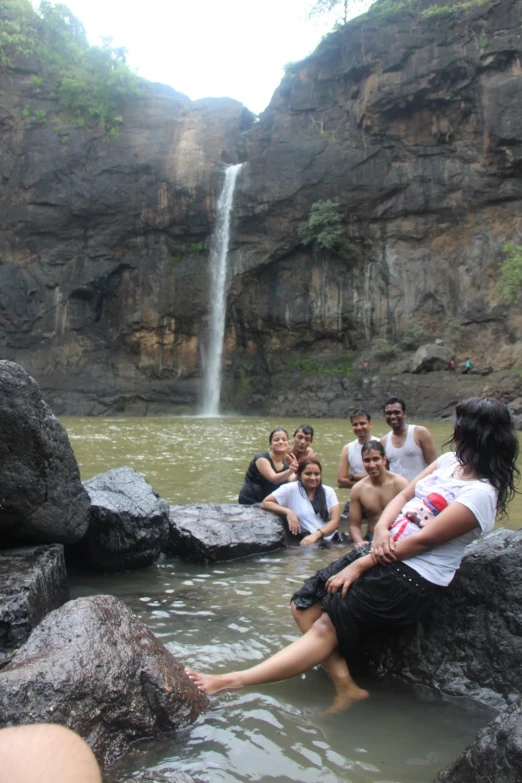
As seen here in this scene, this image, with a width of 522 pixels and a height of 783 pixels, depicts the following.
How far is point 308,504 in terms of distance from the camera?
22.6ft

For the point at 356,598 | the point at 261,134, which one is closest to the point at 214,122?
the point at 261,134

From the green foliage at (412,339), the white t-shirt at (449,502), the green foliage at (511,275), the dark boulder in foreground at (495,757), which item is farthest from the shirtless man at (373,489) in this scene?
the green foliage at (412,339)

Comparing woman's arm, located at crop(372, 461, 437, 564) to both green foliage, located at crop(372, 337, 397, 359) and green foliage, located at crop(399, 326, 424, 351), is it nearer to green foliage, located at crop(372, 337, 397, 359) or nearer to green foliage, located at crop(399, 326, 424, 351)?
green foliage, located at crop(372, 337, 397, 359)

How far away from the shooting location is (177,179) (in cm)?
3569

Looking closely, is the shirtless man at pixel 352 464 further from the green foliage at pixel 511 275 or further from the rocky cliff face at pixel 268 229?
the rocky cliff face at pixel 268 229

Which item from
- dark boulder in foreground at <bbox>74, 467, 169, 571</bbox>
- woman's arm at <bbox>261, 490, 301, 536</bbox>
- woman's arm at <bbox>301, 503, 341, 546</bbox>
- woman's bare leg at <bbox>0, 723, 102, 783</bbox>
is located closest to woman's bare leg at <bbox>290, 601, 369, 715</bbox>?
woman's bare leg at <bbox>0, 723, 102, 783</bbox>

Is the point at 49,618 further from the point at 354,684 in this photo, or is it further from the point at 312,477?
the point at 312,477

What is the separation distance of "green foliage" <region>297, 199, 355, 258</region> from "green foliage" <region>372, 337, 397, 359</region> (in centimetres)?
588

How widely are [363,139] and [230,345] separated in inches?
542

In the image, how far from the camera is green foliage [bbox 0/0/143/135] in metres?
36.9

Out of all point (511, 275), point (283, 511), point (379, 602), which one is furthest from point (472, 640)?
point (511, 275)

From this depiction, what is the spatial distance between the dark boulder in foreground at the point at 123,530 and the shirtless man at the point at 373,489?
1.92 meters

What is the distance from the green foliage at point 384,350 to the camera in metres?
32.9

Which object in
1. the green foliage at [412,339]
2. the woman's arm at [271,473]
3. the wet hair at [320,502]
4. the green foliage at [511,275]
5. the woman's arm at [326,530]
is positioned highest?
the green foliage at [511,275]
